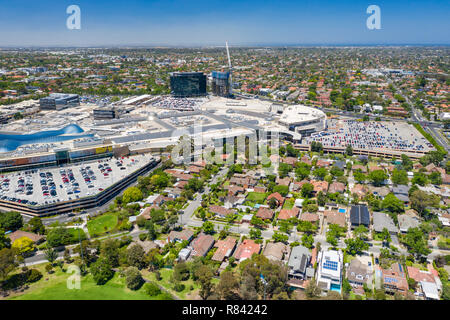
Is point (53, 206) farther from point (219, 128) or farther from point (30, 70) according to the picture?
point (30, 70)

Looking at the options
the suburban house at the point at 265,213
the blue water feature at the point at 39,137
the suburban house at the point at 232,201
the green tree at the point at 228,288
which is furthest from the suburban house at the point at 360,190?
the blue water feature at the point at 39,137

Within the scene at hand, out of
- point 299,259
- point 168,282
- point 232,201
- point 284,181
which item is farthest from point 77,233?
point 284,181

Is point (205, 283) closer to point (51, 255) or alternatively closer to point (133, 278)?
point (133, 278)

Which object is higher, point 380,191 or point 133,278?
point 380,191

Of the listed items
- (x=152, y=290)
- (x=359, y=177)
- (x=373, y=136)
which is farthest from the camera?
(x=373, y=136)

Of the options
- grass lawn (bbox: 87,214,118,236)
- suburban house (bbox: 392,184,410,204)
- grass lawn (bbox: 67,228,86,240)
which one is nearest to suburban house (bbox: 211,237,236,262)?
grass lawn (bbox: 87,214,118,236)

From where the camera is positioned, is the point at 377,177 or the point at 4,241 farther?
the point at 377,177

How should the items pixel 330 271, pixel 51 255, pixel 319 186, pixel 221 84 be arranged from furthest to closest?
pixel 221 84 → pixel 319 186 → pixel 51 255 → pixel 330 271
